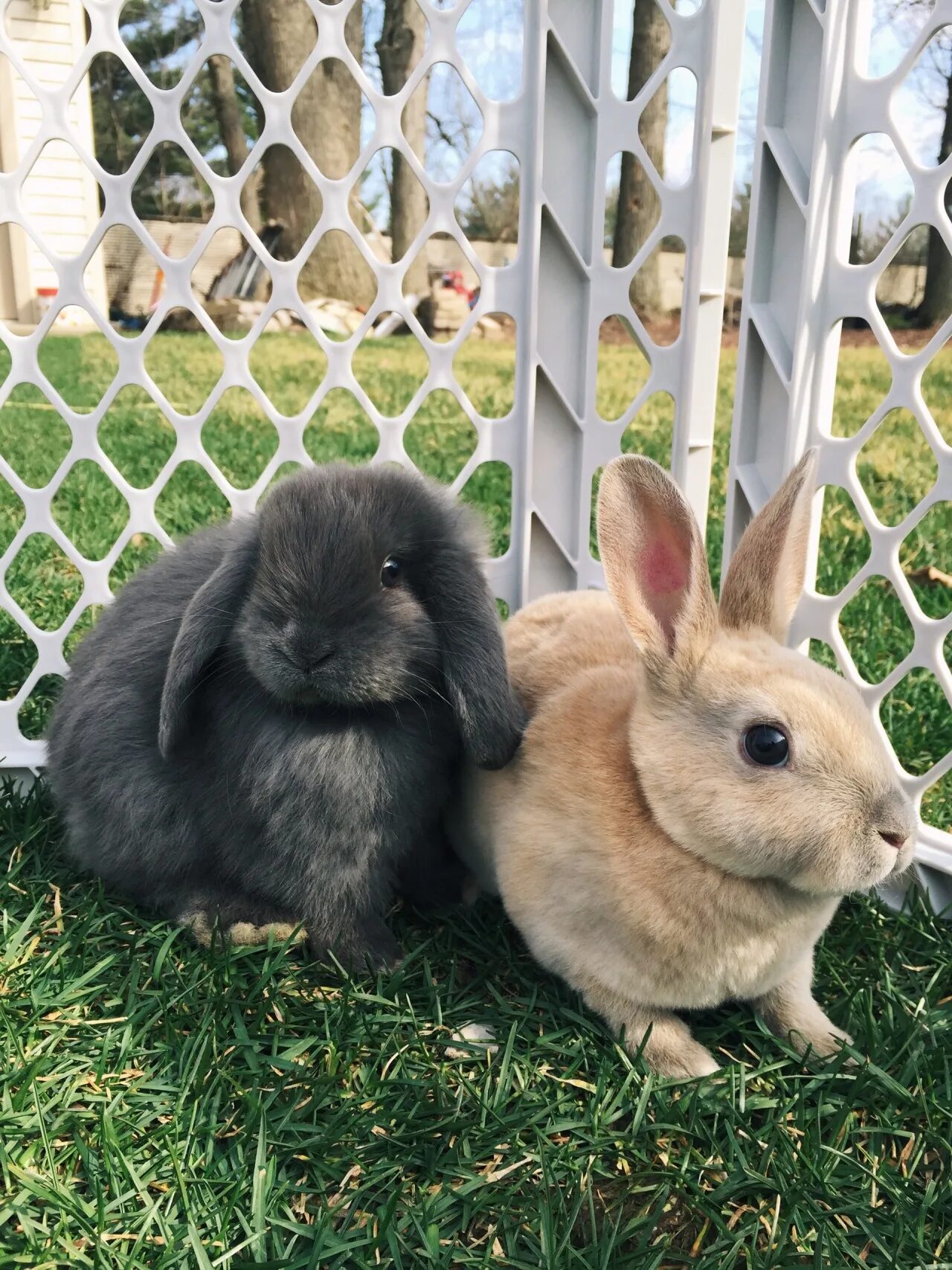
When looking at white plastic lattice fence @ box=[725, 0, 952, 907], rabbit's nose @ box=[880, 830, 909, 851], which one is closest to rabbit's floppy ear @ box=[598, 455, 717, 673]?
rabbit's nose @ box=[880, 830, 909, 851]

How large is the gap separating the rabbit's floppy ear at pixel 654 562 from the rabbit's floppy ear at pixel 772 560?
0.28 feet

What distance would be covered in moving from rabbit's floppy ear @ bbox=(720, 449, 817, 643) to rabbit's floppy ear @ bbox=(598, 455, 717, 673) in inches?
3.4

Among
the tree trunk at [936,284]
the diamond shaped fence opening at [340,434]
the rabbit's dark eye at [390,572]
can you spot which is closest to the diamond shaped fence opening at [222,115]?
the diamond shaped fence opening at [340,434]

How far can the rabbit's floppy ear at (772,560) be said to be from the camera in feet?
5.65

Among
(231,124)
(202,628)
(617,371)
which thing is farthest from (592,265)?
(231,124)

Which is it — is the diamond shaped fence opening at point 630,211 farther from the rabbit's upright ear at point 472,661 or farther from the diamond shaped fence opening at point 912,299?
the rabbit's upright ear at point 472,661

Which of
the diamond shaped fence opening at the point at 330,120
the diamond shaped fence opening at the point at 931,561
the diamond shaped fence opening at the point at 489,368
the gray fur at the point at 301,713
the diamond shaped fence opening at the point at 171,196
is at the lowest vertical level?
the diamond shaped fence opening at the point at 489,368

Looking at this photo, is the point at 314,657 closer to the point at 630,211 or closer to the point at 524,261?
the point at 524,261

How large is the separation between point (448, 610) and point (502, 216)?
8544 mm

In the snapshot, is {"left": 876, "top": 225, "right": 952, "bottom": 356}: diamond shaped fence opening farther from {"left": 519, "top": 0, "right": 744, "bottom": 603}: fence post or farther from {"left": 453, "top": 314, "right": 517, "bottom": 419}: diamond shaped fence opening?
{"left": 519, "top": 0, "right": 744, "bottom": 603}: fence post

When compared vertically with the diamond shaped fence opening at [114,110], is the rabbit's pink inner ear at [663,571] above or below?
below

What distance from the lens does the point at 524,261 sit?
96.5 inches

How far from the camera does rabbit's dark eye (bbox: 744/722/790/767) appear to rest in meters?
1.57

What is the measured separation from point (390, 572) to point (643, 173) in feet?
11.9
